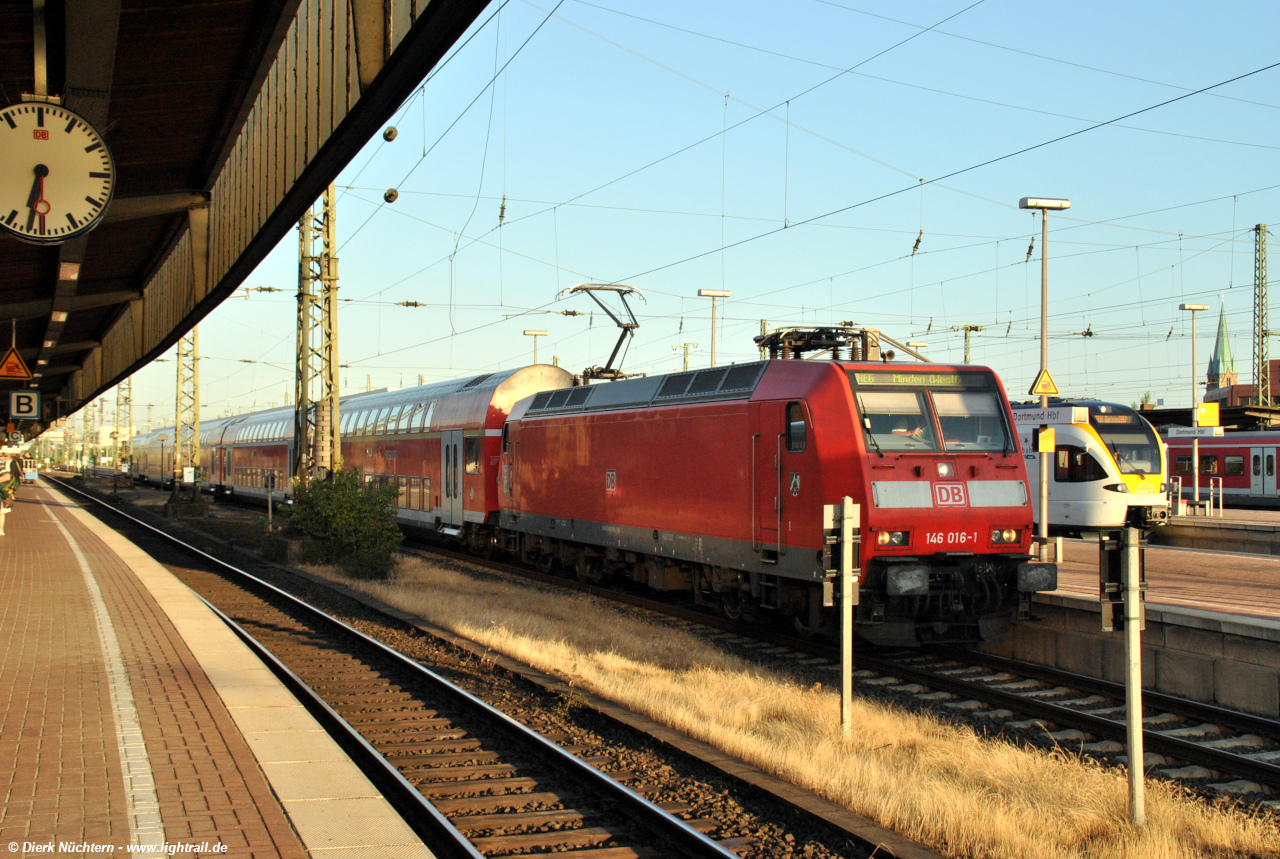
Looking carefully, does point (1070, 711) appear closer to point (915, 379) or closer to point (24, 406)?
point (915, 379)

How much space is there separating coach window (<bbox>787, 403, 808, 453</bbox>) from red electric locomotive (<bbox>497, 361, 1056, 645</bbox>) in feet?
0.06

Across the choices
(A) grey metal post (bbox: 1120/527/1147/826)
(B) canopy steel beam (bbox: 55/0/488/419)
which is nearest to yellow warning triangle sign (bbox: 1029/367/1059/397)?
(A) grey metal post (bbox: 1120/527/1147/826)

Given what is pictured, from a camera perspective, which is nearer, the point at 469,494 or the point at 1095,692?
the point at 1095,692

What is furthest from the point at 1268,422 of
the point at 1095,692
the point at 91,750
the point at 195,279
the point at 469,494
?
the point at 91,750

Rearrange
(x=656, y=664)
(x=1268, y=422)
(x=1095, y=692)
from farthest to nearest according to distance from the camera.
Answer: (x=1268, y=422) → (x=656, y=664) → (x=1095, y=692)

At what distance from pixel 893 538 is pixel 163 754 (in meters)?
7.14

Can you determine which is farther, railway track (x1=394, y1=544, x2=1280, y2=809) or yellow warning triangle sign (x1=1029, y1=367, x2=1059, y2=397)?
yellow warning triangle sign (x1=1029, y1=367, x2=1059, y2=397)

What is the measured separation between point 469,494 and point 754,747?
15.6 meters

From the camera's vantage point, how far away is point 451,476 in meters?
23.6

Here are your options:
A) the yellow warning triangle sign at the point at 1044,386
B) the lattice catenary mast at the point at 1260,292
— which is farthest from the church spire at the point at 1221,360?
the yellow warning triangle sign at the point at 1044,386

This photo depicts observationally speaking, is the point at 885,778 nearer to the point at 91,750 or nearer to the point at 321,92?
the point at 91,750

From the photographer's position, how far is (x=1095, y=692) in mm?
10172

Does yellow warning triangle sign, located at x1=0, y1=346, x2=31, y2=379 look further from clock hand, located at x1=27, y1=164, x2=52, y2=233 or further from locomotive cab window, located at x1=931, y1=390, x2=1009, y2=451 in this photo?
locomotive cab window, located at x1=931, y1=390, x2=1009, y2=451

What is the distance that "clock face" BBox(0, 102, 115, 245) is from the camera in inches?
278
